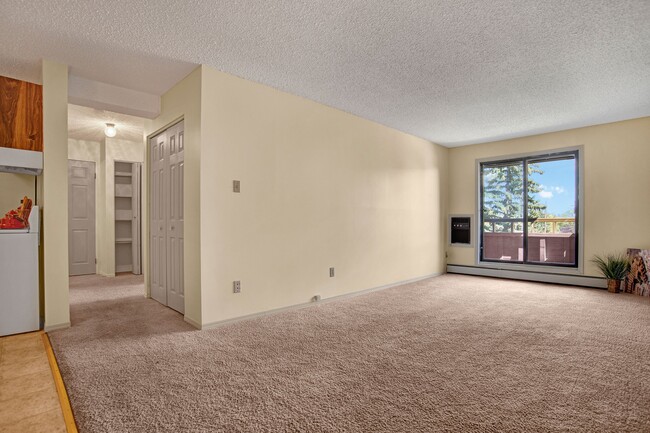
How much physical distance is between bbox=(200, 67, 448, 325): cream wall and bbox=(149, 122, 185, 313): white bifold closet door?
617mm

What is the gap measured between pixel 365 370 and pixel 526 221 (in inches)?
206

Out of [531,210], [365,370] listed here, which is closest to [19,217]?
[365,370]

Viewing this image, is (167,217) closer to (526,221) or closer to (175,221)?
(175,221)

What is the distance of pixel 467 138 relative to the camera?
20.8 feet

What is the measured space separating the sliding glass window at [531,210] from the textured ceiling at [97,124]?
6.49 m

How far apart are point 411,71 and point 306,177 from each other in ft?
5.63

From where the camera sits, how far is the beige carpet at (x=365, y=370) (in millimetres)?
1783

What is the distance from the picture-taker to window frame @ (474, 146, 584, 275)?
557cm

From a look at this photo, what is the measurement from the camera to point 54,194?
3301mm

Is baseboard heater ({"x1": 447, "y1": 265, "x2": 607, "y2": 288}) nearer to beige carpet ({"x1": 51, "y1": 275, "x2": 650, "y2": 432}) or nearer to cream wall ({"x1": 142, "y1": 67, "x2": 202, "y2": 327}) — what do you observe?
beige carpet ({"x1": 51, "y1": 275, "x2": 650, "y2": 432})

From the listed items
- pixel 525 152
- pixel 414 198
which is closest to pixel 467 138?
pixel 525 152

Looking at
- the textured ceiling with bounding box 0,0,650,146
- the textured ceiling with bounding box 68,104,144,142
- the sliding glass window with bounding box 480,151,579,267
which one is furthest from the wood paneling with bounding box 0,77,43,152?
the sliding glass window with bounding box 480,151,579,267

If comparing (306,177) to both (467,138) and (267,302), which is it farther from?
(467,138)

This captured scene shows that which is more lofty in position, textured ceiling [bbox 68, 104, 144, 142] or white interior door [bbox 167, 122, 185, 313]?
textured ceiling [bbox 68, 104, 144, 142]
